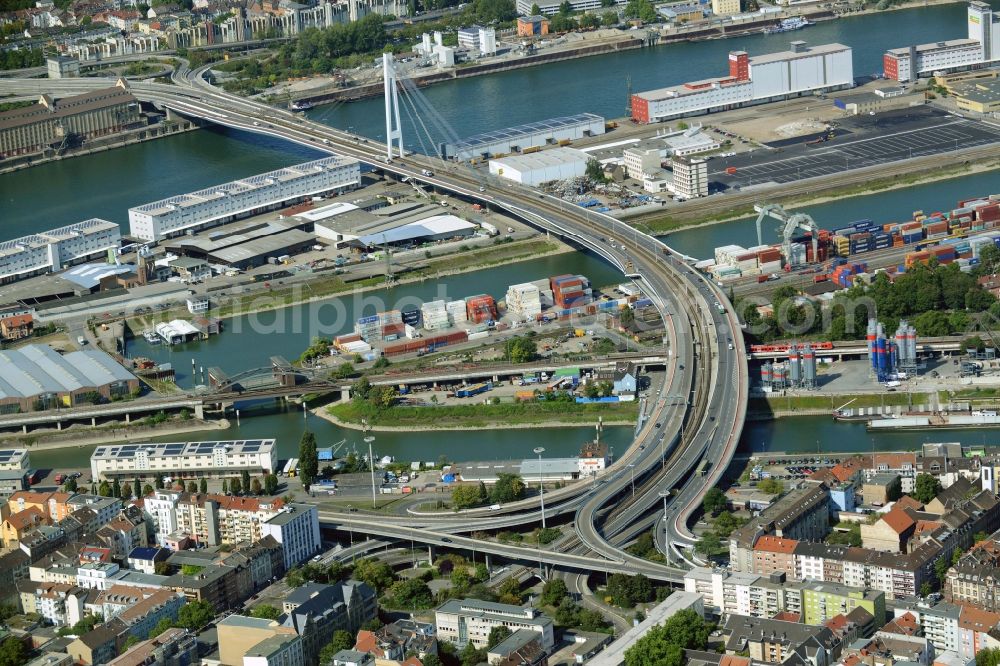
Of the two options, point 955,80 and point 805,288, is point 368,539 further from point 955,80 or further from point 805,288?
point 955,80

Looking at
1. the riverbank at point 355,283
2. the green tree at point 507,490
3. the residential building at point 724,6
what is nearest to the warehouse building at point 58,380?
the riverbank at point 355,283

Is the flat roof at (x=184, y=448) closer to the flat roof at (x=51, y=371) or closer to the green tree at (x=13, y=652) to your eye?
the flat roof at (x=51, y=371)

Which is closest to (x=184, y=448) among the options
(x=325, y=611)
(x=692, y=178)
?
(x=325, y=611)

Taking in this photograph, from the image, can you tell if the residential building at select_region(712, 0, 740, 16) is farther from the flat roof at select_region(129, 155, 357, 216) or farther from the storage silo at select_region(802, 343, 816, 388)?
the storage silo at select_region(802, 343, 816, 388)

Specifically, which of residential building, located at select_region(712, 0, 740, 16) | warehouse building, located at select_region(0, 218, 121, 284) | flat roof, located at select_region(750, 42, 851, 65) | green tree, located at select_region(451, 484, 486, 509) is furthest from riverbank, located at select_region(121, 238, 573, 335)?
residential building, located at select_region(712, 0, 740, 16)

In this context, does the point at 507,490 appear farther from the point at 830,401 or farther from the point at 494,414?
the point at 830,401

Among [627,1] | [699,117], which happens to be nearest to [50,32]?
[627,1]
